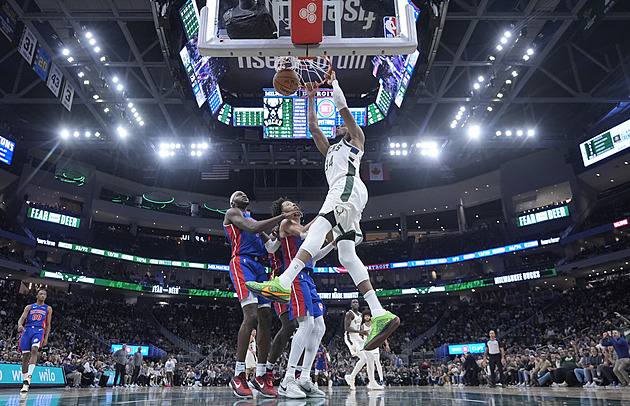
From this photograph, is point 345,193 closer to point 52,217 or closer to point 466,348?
point 466,348

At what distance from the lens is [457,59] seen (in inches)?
619

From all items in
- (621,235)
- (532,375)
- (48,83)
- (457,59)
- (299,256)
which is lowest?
(532,375)

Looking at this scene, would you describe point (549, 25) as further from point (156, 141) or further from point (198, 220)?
point (198, 220)

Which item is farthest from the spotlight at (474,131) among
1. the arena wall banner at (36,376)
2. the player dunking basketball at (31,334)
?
the arena wall banner at (36,376)

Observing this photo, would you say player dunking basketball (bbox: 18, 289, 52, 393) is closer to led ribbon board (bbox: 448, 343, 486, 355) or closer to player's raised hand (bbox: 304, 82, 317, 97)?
player's raised hand (bbox: 304, 82, 317, 97)

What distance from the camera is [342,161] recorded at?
13.7ft

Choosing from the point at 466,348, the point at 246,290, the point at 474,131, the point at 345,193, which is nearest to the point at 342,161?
the point at 345,193

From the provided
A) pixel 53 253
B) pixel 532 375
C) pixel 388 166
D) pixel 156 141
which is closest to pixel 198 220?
pixel 53 253

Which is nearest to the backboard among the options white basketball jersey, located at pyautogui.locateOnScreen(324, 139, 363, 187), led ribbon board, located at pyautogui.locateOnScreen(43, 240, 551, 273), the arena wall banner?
white basketball jersey, located at pyautogui.locateOnScreen(324, 139, 363, 187)

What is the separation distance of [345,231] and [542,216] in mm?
29301

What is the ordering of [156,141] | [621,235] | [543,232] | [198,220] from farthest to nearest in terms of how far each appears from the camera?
[198,220] → [543,232] → [621,235] → [156,141]

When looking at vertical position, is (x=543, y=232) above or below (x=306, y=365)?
above

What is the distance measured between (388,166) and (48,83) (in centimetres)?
1479

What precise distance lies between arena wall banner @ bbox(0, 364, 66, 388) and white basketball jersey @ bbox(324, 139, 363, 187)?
9540mm
